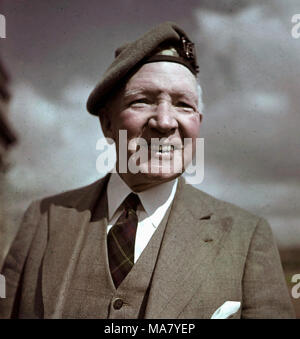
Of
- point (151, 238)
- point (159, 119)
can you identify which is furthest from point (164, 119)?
point (151, 238)

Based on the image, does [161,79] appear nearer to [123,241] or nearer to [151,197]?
[151,197]

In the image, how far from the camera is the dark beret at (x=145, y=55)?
58.0 inches

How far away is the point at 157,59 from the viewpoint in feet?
4.87

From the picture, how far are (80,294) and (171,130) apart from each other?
71 cm

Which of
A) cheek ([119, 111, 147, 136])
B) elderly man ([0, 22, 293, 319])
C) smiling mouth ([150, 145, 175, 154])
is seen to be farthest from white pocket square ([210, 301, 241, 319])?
cheek ([119, 111, 147, 136])

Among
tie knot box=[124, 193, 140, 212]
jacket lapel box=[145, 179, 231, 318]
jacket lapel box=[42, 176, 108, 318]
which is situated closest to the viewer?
jacket lapel box=[145, 179, 231, 318]

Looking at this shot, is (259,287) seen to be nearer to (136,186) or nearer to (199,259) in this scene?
(199,259)

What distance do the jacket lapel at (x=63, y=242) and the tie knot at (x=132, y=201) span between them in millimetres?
102

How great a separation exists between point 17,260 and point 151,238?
2.08 feet

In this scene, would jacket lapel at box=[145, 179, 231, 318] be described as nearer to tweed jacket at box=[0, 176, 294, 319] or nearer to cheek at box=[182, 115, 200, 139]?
tweed jacket at box=[0, 176, 294, 319]

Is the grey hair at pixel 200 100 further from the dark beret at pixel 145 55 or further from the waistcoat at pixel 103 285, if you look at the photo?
the waistcoat at pixel 103 285

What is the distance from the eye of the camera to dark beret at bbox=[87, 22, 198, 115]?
4.83ft

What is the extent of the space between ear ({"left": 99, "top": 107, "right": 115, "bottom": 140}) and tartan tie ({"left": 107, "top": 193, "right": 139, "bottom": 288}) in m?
0.28
